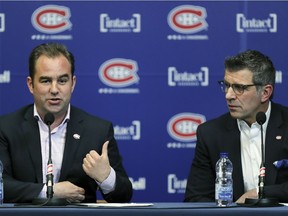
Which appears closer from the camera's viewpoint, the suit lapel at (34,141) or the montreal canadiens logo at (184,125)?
the suit lapel at (34,141)

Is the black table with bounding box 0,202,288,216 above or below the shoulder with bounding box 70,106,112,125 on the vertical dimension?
below

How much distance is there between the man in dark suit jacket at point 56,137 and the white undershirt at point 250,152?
72cm

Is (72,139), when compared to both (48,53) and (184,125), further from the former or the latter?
(184,125)

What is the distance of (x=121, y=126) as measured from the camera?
5.90 meters

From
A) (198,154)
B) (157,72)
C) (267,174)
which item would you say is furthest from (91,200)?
(157,72)

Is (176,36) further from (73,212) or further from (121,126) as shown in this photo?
(73,212)

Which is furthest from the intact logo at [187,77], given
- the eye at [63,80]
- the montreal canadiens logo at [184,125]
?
the eye at [63,80]

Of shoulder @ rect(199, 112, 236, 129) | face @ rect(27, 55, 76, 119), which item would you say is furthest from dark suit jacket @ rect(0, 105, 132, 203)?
shoulder @ rect(199, 112, 236, 129)

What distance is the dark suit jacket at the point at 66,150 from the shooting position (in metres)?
4.63

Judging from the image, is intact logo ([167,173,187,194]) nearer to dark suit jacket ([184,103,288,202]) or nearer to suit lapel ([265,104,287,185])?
dark suit jacket ([184,103,288,202])

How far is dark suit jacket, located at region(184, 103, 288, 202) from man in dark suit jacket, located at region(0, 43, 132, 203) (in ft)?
1.48

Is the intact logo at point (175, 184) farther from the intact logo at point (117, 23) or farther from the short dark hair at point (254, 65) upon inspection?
the short dark hair at point (254, 65)

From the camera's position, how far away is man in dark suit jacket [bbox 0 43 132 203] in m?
4.62

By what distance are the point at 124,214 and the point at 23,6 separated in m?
A: 2.73
